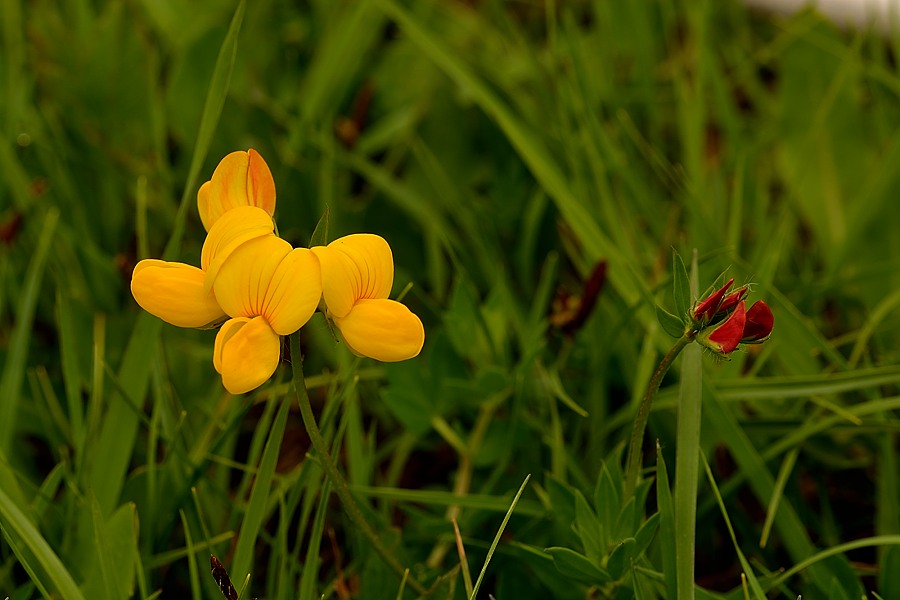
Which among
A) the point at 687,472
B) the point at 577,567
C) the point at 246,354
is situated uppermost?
the point at 246,354

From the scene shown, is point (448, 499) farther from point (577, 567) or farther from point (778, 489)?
point (778, 489)

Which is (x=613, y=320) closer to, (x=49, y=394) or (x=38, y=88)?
(x=49, y=394)

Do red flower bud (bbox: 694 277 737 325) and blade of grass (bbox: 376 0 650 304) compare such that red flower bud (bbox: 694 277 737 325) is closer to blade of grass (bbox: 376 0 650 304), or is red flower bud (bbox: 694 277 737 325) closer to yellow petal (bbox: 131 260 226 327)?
blade of grass (bbox: 376 0 650 304)

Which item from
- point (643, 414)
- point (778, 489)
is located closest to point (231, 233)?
point (643, 414)

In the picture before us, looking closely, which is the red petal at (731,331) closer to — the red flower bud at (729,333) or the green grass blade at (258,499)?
the red flower bud at (729,333)

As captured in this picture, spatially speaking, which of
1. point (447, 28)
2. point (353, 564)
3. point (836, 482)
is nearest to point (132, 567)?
point (353, 564)
